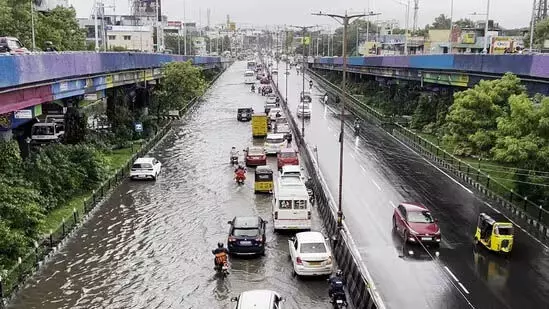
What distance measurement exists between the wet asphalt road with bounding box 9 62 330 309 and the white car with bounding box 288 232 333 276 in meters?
0.45

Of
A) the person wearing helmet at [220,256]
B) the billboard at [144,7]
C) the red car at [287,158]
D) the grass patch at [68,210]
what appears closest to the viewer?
the person wearing helmet at [220,256]

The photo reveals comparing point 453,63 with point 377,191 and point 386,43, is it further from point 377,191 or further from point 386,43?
point 386,43

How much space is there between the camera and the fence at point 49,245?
21266 mm

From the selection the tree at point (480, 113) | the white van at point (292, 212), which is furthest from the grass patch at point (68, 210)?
the tree at point (480, 113)

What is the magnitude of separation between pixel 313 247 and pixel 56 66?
18161mm

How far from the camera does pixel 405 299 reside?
20.6 m

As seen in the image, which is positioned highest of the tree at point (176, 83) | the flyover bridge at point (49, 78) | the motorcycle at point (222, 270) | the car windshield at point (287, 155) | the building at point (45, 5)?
the building at point (45, 5)

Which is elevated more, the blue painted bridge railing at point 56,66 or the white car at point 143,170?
the blue painted bridge railing at point 56,66

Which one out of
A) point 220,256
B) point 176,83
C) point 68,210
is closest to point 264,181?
point 68,210

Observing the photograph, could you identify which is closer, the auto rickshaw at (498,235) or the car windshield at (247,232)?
the car windshield at (247,232)

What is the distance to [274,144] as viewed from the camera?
161 feet

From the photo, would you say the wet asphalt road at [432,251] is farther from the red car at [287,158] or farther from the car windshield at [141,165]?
the car windshield at [141,165]

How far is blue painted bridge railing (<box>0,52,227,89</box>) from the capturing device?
25598mm

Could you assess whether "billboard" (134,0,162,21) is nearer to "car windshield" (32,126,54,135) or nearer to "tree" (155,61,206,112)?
"tree" (155,61,206,112)
